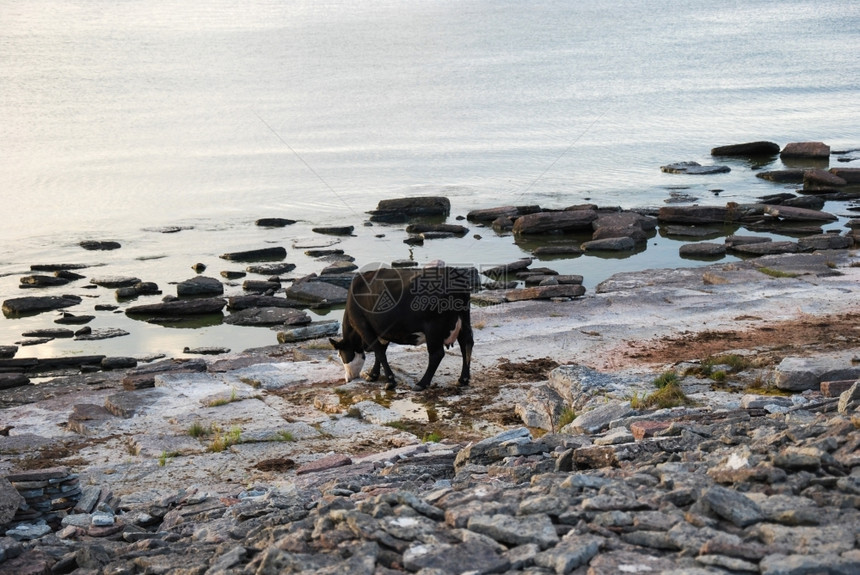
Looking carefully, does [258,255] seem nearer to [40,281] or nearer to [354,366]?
[40,281]

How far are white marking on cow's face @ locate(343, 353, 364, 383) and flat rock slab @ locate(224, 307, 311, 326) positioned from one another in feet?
20.9

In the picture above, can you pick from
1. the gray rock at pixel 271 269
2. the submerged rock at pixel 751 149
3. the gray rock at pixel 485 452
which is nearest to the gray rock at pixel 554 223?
the gray rock at pixel 271 269

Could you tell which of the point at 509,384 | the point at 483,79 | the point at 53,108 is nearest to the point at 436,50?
the point at 483,79

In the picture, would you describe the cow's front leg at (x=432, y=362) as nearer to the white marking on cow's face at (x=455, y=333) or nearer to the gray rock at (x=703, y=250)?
the white marking on cow's face at (x=455, y=333)

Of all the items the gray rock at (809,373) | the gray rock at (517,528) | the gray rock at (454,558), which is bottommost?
the gray rock at (809,373)

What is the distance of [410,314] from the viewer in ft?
46.5

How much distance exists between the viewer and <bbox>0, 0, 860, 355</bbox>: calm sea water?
1237 inches

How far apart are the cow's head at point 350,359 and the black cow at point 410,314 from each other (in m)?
0.01

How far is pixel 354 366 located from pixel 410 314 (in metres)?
1.41

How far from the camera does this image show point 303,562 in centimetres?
649

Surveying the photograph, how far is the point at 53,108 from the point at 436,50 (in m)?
44.7

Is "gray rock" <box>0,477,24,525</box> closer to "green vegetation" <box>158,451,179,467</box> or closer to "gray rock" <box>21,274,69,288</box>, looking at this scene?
"green vegetation" <box>158,451,179,467</box>

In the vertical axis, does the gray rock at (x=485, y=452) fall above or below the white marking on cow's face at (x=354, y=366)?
above

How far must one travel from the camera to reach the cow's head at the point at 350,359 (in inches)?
590
